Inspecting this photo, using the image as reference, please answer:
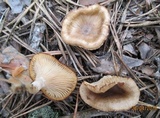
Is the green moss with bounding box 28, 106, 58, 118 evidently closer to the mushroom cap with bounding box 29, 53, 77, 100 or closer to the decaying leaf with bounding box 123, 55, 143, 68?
the mushroom cap with bounding box 29, 53, 77, 100

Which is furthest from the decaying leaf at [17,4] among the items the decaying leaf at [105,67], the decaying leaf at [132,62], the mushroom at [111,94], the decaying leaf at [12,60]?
the decaying leaf at [132,62]

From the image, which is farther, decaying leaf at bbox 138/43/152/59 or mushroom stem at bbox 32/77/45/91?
decaying leaf at bbox 138/43/152/59

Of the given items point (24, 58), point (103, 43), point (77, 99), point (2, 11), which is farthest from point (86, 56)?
point (2, 11)

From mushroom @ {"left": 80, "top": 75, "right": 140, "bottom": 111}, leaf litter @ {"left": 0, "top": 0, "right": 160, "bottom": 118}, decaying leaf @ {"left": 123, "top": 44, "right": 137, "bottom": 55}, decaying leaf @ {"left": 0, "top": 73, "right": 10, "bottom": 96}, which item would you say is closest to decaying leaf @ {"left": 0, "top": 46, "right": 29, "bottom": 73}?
leaf litter @ {"left": 0, "top": 0, "right": 160, "bottom": 118}

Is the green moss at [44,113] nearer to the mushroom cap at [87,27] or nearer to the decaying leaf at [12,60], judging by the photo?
the decaying leaf at [12,60]

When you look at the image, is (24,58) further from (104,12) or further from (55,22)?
(104,12)

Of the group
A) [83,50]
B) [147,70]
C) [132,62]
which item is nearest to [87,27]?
[83,50]
